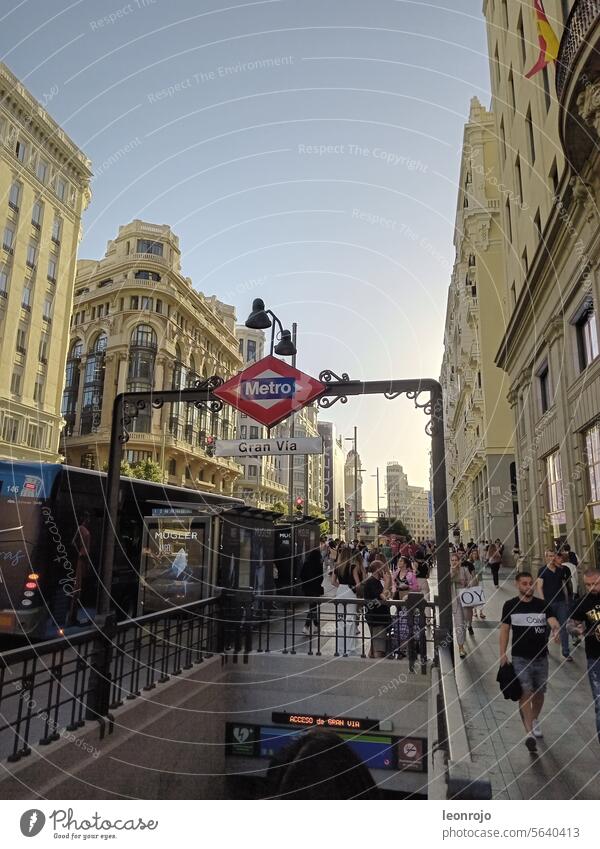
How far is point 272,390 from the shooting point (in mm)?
7078

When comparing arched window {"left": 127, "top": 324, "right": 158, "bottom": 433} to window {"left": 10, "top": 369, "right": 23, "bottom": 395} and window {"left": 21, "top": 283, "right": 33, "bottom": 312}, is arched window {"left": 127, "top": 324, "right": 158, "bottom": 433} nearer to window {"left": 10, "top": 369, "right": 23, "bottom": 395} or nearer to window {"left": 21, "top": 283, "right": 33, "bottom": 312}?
window {"left": 21, "top": 283, "right": 33, "bottom": 312}

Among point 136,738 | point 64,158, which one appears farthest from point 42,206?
point 136,738

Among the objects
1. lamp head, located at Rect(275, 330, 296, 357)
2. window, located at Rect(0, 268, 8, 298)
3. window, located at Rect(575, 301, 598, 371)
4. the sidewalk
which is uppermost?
window, located at Rect(0, 268, 8, 298)

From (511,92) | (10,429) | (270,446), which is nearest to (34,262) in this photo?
(10,429)

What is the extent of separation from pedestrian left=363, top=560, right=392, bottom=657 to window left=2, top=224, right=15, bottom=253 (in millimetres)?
35166

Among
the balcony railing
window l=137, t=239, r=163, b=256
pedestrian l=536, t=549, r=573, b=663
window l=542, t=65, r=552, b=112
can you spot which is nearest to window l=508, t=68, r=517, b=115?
window l=542, t=65, r=552, b=112

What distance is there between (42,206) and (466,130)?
97.4 feet

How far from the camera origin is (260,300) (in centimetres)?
910

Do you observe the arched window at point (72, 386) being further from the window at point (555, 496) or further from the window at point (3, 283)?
the window at point (555, 496)

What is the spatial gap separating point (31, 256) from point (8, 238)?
244cm

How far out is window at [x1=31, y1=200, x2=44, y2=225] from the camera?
37.9 metres

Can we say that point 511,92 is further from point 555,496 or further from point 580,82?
point 555,496

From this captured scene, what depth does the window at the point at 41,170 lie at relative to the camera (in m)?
39.4
